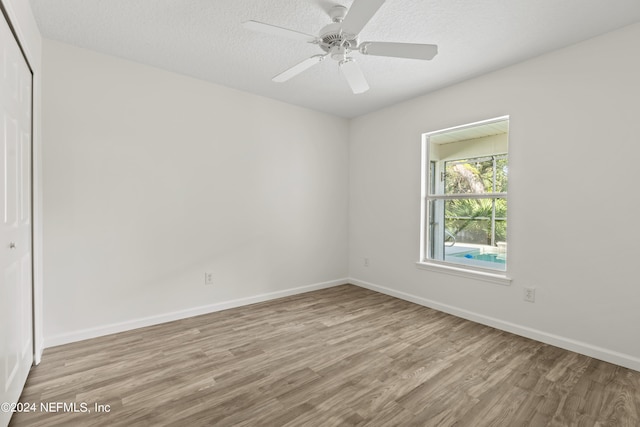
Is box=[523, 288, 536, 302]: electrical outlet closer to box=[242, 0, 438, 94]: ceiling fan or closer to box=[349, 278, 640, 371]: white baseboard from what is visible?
box=[349, 278, 640, 371]: white baseboard

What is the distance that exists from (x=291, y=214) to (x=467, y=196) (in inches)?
81.8

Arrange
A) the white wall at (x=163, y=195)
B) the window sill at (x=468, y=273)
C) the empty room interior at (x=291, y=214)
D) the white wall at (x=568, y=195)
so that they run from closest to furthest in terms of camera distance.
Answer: the empty room interior at (x=291, y=214) < the white wall at (x=568, y=195) < the white wall at (x=163, y=195) < the window sill at (x=468, y=273)

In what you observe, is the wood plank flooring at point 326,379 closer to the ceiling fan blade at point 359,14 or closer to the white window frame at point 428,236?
the white window frame at point 428,236

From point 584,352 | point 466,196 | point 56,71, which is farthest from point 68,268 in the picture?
point 584,352

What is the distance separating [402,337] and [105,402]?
219 cm

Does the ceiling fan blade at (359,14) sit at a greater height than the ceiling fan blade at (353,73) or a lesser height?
greater

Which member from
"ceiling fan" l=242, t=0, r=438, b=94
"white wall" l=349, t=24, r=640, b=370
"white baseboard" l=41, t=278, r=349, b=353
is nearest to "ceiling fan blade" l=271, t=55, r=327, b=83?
"ceiling fan" l=242, t=0, r=438, b=94

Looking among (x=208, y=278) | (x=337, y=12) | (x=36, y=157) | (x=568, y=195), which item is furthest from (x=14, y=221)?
(x=568, y=195)

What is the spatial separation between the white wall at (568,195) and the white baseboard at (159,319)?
6.14 feet

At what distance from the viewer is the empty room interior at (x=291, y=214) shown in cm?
188

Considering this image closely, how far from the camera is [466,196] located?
11.1 ft

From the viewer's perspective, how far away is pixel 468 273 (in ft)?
10.6

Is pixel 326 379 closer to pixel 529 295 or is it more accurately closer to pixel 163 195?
pixel 529 295

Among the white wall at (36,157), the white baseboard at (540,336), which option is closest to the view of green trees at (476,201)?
the white baseboard at (540,336)
